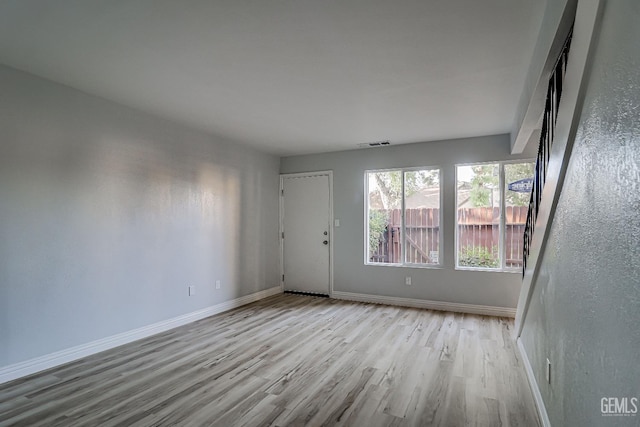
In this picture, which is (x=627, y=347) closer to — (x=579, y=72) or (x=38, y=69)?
(x=579, y=72)

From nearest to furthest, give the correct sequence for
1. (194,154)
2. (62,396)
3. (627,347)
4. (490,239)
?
1. (627,347)
2. (62,396)
3. (194,154)
4. (490,239)

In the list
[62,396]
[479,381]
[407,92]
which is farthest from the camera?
[407,92]

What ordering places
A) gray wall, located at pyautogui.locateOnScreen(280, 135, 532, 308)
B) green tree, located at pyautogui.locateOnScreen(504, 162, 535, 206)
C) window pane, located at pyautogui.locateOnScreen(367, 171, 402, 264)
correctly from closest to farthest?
green tree, located at pyautogui.locateOnScreen(504, 162, 535, 206) → gray wall, located at pyautogui.locateOnScreen(280, 135, 532, 308) → window pane, located at pyautogui.locateOnScreen(367, 171, 402, 264)

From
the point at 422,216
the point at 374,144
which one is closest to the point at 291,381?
the point at 422,216

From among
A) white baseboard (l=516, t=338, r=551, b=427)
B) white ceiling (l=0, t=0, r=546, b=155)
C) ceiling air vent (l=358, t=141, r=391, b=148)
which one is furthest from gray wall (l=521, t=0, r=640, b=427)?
ceiling air vent (l=358, t=141, r=391, b=148)

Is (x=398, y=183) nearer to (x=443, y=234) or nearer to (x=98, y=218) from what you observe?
(x=443, y=234)

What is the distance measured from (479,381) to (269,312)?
112 inches

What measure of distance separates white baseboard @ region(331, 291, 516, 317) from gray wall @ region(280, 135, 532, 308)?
0.20 ft

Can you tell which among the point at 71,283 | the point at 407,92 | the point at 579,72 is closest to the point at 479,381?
the point at 579,72

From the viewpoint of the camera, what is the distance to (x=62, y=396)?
2.44 meters

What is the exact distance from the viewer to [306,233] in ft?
19.3

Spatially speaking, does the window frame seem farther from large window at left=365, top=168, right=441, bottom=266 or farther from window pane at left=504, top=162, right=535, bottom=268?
window pane at left=504, top=162, right=535, bottom=268

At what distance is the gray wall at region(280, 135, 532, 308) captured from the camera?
15.0 feet

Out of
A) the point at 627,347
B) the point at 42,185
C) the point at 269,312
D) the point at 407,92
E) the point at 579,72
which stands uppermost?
the point at 407,92
